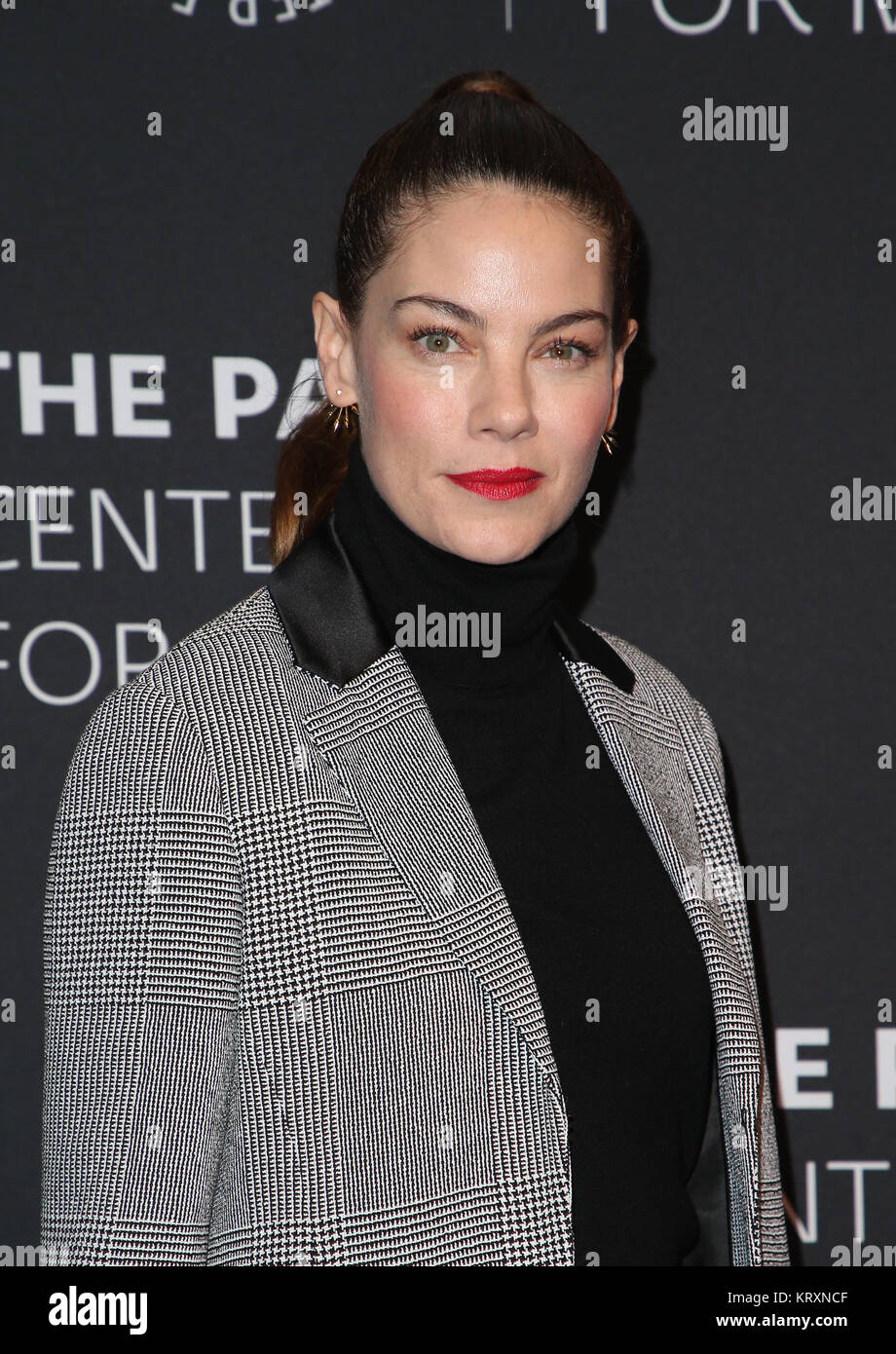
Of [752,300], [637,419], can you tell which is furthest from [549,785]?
[752,300]

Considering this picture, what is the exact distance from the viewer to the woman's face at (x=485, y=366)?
47.2 inches

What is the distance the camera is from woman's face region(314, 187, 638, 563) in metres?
1.20

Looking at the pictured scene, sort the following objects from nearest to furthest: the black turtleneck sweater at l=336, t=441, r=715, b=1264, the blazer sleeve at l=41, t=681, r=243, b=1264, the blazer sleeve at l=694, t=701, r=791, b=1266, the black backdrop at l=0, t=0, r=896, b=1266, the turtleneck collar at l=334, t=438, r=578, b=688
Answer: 1. the blazer sleeve at l=41, t=681, r=243, b=1264
2. the black turtleneck sweater at l=336, t=441, r=715, b=1264
3. the turtleneck collar at l=334, t=438, r=578, b=688
4. the blazer sleeve at l=694, t=701, r=791, b=1266
5. the black backdrop at l=0, t=0, r=896, b=1266

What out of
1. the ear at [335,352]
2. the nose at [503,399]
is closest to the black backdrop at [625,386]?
the ear at [335,352]

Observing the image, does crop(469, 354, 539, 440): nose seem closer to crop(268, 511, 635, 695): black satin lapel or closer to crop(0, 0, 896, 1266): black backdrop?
crop(268, 511, 635, 695): black satin lapel

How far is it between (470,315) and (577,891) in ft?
1.95

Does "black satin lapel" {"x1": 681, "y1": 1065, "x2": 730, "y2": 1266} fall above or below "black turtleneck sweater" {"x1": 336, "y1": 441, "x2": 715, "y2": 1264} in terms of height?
below

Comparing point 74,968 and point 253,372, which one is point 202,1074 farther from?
point 253,372

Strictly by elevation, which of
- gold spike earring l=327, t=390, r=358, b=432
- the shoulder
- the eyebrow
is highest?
the eyebrow

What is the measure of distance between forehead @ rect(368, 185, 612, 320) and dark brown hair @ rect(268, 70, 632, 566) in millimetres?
16

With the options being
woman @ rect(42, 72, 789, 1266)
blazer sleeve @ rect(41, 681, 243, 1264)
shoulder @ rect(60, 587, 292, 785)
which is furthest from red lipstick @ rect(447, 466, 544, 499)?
blazer sleeve @ rect(41, 681, 243, 1264)

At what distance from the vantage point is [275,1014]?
1.06 m

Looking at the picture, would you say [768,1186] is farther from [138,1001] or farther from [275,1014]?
[138,1001]

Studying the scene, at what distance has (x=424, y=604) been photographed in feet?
4.17
